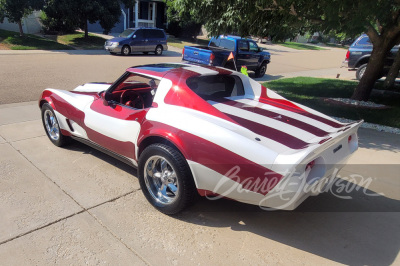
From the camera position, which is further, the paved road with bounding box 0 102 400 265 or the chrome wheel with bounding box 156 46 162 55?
the chrome wheel with bounding box 156 46 162 55

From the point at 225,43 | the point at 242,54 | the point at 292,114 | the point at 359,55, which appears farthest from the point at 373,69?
the point at 225,43

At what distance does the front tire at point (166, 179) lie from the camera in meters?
2.92

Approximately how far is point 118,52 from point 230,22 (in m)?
12.0

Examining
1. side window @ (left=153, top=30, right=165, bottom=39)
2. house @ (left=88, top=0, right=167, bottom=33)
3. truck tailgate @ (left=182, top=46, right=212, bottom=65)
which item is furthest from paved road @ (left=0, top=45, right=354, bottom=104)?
house @ (left=88, top=0, right=167, bottom=33)

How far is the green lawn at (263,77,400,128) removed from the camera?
23.2 ft

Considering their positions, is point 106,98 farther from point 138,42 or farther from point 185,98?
point 138,42

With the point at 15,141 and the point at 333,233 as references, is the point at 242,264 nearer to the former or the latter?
the point at 333,233

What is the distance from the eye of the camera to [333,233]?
3.05 m

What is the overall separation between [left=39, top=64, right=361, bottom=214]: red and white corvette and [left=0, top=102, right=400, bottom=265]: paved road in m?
0.34

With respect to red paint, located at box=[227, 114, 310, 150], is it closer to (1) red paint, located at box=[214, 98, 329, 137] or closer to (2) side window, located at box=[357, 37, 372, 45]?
(1) red paint, located at box=[214, 98, 329, 137]

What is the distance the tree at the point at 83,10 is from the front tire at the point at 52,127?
17.9 m

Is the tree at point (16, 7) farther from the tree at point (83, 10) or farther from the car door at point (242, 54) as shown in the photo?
the car door at point (242, 54)

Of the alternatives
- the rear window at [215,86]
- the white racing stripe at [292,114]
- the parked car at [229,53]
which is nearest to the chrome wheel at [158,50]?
the parked car at [229,53]

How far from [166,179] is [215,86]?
1373mm
